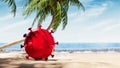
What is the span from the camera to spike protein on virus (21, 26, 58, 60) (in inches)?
453

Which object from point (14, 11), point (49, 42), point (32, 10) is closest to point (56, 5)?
point (32, 10)

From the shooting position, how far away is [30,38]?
1163 centimetres

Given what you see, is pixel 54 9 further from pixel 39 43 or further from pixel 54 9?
pixel 39 43

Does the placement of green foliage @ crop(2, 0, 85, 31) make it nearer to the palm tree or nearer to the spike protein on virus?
the palm tree

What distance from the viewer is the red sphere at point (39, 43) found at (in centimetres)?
1152

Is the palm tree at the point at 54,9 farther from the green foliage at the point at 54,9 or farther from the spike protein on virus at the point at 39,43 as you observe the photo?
the spike protein on virus at the point at 39,43

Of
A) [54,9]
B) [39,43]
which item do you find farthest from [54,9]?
[39,43]

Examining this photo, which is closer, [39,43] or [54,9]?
[39,43]

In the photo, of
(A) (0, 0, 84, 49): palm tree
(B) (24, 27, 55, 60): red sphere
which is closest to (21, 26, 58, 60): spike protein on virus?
(B) (24, 27, 55, 60): red sphere

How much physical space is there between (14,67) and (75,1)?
49.6 ft

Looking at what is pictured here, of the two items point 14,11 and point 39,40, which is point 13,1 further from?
point 39,40

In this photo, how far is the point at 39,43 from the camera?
37.8 ft

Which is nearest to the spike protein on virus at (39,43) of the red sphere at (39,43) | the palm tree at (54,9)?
the red sphere at (39,43)

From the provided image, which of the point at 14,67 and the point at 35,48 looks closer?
the point at 14,67
